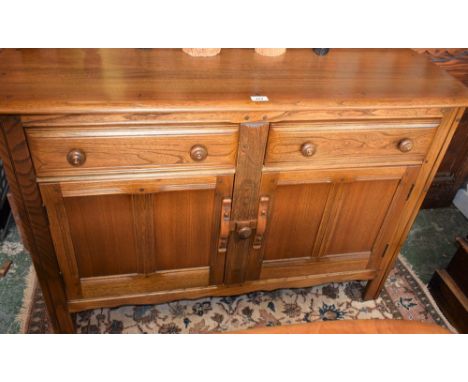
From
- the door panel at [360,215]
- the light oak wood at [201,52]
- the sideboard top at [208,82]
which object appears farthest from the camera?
the door panel at [360,215]

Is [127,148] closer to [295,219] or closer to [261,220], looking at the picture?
[261,220]

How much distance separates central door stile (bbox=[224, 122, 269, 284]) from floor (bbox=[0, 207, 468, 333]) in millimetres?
835

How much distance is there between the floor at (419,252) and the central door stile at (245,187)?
835 millimetres

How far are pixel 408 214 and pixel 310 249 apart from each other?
356 mm

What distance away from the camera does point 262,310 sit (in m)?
1.71

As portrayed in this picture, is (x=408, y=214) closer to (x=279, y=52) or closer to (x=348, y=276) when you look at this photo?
(x=348, y=276)

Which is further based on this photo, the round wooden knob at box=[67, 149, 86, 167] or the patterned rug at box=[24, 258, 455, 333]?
the patterned rug at box=[24, 258, 455, 333]

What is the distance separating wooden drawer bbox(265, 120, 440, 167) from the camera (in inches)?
47.0

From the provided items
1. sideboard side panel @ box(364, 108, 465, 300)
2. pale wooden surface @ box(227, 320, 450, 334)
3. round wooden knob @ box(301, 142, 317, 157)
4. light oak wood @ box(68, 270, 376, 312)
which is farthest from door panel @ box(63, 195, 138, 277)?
sideboard side panel @ box(364, 108, 465, 300)

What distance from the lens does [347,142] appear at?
1.24 metres

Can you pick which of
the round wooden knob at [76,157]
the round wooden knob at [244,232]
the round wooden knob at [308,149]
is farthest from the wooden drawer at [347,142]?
the round wooden knob at [76,157]

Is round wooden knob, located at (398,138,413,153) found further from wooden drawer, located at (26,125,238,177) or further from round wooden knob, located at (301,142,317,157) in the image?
wooden drawer, located at (26,125,238,177)

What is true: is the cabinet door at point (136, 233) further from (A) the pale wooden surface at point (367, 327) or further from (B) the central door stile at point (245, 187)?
(A) the pale wooden surface at point (367, 327)

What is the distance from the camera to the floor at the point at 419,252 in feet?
5.40
